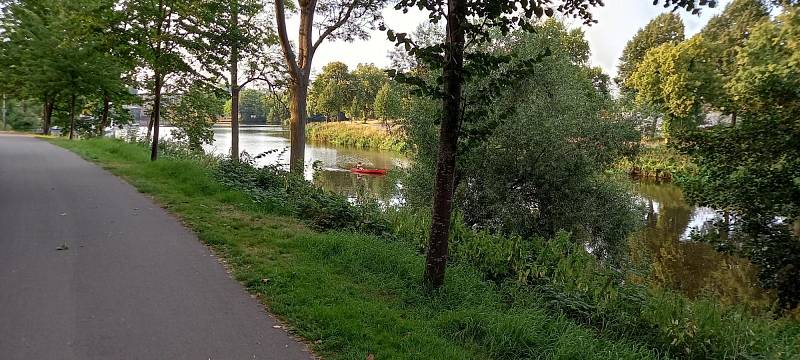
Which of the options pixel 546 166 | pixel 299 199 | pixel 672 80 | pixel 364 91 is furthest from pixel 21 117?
pixel 672 80

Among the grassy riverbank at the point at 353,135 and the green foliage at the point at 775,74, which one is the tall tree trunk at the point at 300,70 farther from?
the grassy riverbank at the point at 353,135

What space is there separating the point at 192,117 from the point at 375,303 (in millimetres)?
20823

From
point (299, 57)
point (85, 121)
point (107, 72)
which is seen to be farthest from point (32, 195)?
point (85, 121)

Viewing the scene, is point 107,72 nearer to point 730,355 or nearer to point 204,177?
point 204,177

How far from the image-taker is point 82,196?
9.12 meters

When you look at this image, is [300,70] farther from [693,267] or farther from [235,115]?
[693,267]

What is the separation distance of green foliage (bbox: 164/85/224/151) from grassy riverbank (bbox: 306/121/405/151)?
2188 centimetres

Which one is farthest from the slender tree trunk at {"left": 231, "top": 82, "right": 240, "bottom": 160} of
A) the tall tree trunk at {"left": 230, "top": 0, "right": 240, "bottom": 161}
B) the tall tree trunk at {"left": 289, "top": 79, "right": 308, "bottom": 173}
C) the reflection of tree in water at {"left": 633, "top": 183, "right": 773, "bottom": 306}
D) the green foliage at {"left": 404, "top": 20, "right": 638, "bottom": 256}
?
the reflection of tree in water at {"left": 633, "top": 183, "right": 773, "bottom": 306}

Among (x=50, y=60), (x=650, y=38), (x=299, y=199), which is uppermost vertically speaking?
(x=650, y=38)

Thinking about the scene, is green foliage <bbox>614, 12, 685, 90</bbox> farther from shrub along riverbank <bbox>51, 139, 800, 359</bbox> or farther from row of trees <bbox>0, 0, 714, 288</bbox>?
shrub along riverbank <bbox>51, 139, 800, 359</bbox>

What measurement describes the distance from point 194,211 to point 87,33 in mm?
6565

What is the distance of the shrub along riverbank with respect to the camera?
4129 millimetres

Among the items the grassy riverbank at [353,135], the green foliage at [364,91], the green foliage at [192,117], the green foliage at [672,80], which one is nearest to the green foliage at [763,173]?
the green foliage at [192,117]

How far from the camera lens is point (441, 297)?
16.3ft
